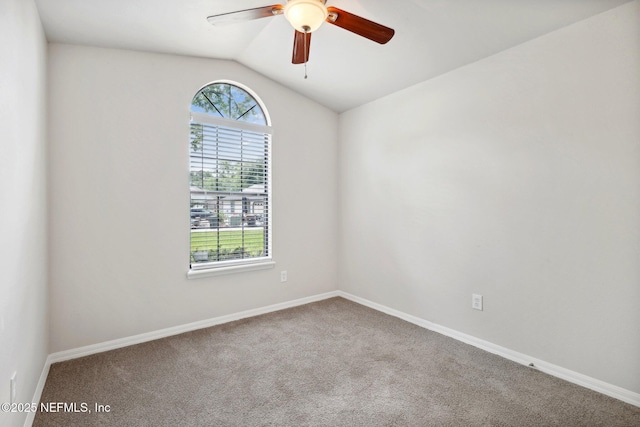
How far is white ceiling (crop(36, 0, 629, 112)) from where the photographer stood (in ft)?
6.68

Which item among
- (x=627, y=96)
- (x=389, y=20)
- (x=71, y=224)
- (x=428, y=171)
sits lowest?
(x=71, y=224)

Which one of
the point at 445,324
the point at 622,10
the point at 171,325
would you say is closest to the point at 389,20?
the point at 622,10

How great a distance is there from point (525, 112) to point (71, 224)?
3498 millimetres

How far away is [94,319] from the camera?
2.54 meters

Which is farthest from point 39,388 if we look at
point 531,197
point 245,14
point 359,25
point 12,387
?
point 531,197

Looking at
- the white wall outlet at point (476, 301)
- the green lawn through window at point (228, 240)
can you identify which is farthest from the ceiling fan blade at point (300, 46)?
the white wall outlet at point (476, 301)

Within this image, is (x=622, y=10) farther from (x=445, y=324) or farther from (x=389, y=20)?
(x=445, y=324)

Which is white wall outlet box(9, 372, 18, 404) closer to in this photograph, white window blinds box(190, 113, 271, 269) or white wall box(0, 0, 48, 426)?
white wall box(0, 0, 48, 426)

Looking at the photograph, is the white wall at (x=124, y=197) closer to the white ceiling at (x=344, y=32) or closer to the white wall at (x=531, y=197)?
the white ceiling at (x=344, y=32)

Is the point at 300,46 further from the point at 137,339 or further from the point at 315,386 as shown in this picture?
the point at 137,339

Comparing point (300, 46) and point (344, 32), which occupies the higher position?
point (344, 32)

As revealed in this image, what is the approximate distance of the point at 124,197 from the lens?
265cm

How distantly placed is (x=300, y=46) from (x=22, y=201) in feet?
5.80

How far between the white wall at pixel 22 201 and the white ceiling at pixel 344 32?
0.37m
